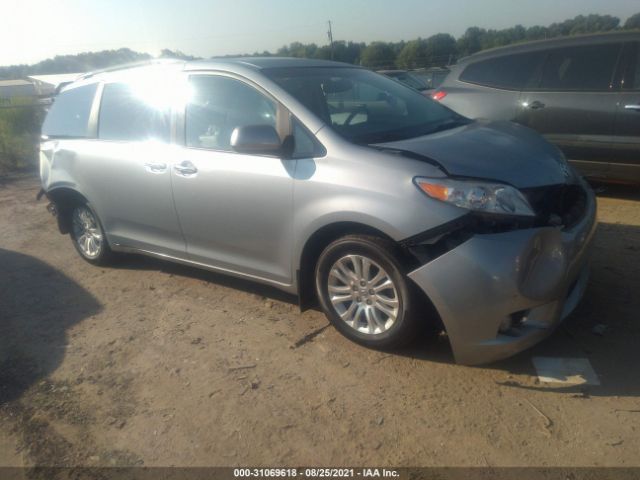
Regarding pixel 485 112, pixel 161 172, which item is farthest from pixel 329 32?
pixel 161 172

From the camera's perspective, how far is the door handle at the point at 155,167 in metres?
3.94

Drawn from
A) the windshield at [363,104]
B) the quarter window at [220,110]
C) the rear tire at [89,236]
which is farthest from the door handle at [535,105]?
the rear tire at [89,236]

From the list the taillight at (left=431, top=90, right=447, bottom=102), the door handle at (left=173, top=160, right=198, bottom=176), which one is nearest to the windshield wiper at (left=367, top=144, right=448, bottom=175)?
the door handle at (left=173, top=160, right=198, bottom=176)

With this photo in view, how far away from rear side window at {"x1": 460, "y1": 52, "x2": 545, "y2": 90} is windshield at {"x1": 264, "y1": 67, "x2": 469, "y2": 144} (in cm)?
255

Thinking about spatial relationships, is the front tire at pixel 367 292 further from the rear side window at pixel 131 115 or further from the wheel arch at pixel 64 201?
the wheel arch at pixel 64 201

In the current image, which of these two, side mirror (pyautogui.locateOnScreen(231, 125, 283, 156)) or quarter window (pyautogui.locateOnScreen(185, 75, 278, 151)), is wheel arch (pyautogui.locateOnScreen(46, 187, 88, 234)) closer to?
quarter window (pyautogui.locateOnScreen(185, 75, 278, 151))

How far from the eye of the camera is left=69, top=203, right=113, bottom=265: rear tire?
487 cm

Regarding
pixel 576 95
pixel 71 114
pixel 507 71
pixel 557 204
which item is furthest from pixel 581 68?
pixel 71 114

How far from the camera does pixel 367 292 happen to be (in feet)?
10.3

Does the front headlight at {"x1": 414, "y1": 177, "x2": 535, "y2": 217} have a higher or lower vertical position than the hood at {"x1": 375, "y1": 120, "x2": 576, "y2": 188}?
lower

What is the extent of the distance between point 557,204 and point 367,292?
1212mm

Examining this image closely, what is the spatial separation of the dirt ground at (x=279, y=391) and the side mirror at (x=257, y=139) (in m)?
1.26

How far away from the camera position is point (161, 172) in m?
3.96

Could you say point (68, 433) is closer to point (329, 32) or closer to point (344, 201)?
point (344, 201)
